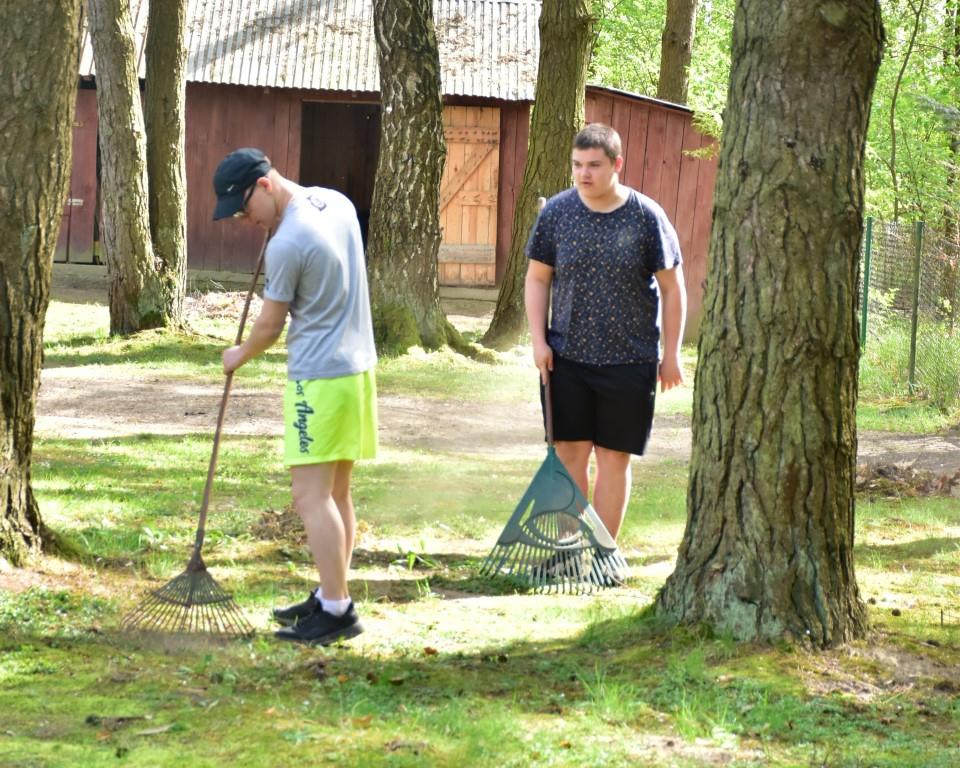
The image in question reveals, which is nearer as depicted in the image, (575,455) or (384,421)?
(575,455)

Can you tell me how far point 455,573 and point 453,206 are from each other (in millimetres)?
15115

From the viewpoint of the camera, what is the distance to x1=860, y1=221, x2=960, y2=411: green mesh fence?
13.2m

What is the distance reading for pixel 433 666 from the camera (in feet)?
15.7

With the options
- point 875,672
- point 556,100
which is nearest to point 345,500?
point 875,672

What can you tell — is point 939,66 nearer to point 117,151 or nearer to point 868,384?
point 868,384

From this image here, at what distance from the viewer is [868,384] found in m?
14.2

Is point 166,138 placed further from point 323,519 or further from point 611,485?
point 323,519

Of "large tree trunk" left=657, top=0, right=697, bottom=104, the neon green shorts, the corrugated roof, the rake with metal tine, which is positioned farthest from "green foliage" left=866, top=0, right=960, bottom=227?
the rake with metal tine

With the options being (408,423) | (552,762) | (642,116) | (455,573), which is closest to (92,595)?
(455,573)

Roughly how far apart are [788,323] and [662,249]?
111cm

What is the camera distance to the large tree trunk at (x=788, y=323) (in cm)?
470

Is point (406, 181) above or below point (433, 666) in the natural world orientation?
above

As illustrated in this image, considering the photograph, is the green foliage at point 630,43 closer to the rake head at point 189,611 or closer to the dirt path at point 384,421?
the dirt path at point 384,421

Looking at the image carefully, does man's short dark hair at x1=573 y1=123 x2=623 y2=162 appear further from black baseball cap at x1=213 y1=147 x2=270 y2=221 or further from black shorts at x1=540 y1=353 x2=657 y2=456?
black baseball cap at x1=213 y1=147 x2=270 y2=221
